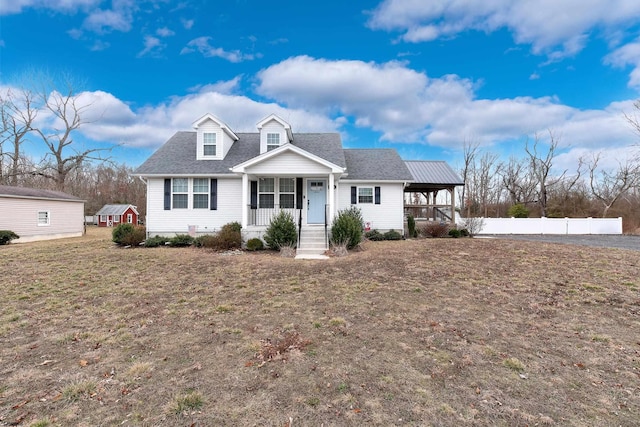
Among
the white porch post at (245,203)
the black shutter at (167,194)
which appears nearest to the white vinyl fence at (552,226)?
the white porch post at (245,203)

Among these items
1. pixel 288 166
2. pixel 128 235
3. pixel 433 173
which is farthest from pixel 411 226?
pixel 128 235

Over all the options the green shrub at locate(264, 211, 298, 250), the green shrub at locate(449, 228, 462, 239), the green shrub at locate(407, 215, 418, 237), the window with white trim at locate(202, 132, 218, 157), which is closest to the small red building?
the window with white trim at locate(202, 132, 218, 157)

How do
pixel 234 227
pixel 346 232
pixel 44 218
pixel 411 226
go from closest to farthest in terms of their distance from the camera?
pixel 346 232
pixel 234 227
pixel 411 226
pixel 44 218

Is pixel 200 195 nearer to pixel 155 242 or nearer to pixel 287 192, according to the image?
pixel 155 242

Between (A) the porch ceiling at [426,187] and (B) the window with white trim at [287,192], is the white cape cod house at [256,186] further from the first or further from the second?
(A) the porch ceiling at [426,187]

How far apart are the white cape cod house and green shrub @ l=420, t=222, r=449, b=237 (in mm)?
1913

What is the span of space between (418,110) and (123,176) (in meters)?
45.0

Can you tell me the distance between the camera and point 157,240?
44.1 feet

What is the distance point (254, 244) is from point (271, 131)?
6406 mm

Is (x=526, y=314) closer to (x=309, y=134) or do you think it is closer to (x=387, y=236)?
(x=387, y=236)

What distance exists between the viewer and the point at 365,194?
52.5 feet

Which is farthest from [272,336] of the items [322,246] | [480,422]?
[322,246]

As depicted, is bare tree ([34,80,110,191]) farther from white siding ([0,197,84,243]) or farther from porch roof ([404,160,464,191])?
porch roof ([404,160,464,191])

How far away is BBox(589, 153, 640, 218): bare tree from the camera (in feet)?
88.7
